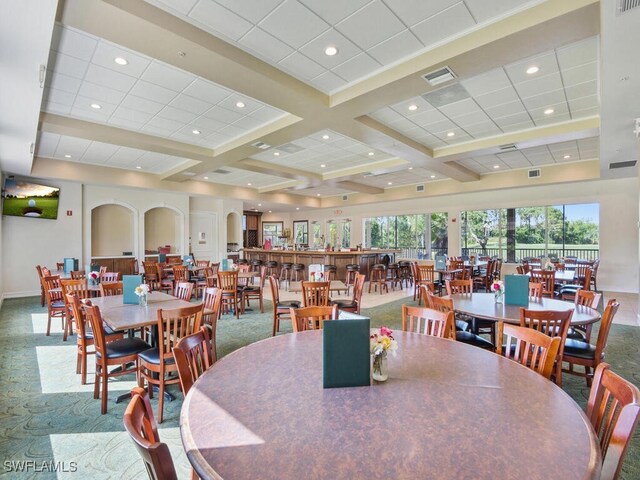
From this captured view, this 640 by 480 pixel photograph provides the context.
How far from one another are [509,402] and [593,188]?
11024 mm

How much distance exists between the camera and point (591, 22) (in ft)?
9.75

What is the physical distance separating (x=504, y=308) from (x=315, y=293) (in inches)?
93.3

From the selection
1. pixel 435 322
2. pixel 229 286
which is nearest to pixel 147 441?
pixel 435 322

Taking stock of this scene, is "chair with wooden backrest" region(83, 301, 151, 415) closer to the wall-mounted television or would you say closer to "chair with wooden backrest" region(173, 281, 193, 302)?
"chair with wooden backrest" region(173, 281, 193, 302)

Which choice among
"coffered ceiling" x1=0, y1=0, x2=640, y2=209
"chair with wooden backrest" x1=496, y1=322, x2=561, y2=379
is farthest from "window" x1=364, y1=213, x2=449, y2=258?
"chair with wooden backrest" x1=496, y1=322, x2=561, y2=379

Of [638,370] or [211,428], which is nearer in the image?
[211,428]

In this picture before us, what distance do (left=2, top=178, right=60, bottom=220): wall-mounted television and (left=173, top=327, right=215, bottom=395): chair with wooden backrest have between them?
9.79 meters

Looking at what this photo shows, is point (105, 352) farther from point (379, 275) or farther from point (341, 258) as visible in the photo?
point (341, 258)

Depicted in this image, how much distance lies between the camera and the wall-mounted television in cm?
835

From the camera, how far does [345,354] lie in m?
1.51

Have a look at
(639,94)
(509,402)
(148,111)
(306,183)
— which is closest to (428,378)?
(509,402)

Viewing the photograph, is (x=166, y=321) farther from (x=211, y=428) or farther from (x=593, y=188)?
(x=593, y=188)

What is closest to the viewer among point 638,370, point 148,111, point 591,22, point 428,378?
point 428,378

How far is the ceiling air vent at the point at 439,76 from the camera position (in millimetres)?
3805
